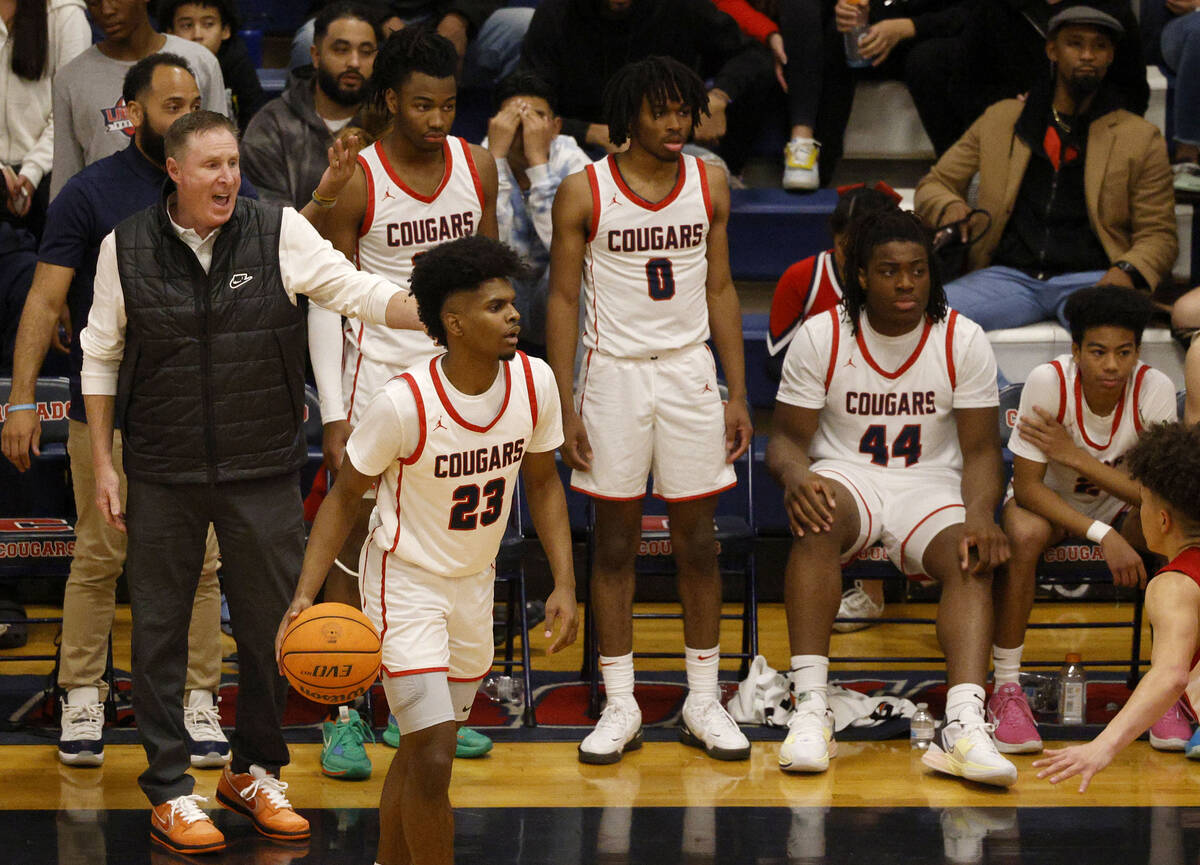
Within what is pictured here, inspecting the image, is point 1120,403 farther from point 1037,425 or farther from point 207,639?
point 207,639

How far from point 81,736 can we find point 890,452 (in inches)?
103

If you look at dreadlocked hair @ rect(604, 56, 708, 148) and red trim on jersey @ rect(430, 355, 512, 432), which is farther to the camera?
dreadlocked hair @ rect(604, 56, 708, 148)

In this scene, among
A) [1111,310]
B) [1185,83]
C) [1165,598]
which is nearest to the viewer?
[1165,598]

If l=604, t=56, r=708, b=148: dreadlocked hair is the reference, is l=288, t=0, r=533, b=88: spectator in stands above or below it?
above

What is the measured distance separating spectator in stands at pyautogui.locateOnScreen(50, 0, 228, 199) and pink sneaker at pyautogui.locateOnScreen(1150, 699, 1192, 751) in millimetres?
3616

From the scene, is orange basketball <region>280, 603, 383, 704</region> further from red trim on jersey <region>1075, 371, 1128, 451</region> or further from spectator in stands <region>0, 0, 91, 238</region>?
spectator in stands <region>0, 0, 91, 238</region>

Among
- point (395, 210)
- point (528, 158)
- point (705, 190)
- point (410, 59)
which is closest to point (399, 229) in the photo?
point (395, 210)

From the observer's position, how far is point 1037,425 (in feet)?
16.6

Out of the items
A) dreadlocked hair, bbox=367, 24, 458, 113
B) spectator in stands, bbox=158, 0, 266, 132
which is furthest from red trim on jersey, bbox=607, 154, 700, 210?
spectator in stands, bbox=158, 0, 266, 132

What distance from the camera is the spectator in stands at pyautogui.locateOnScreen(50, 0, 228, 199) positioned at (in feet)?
16.9

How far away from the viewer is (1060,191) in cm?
629

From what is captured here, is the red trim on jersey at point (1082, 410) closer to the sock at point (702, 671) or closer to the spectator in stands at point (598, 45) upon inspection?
the sock at point (702, 671)

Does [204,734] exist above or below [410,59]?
below

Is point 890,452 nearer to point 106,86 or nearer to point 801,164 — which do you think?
point 801,164
